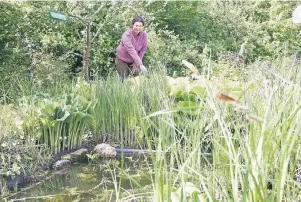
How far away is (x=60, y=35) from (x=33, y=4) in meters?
0.64

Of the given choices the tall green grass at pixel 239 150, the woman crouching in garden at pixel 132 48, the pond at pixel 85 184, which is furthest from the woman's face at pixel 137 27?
the tall green grass at pixel 239 150

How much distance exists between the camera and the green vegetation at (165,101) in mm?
1299

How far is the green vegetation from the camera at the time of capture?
4.26 ft

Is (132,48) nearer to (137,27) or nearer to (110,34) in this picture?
(137,27)

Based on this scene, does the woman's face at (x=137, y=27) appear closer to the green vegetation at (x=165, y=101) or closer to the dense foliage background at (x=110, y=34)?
the dense foliage background at (x=110, y=34)

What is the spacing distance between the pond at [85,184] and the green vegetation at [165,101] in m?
0.03

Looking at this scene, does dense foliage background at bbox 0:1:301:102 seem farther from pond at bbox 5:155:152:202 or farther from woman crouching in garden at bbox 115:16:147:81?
pond at bbox 5:155:152:202

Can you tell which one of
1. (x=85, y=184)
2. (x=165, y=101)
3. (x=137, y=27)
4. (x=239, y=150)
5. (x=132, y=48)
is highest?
(x=137, y=27)

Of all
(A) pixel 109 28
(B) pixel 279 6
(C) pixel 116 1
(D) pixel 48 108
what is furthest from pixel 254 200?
(B) pixel 279 6

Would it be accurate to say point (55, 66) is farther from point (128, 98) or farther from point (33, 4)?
point (128, 98)

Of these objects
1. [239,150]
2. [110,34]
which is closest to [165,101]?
[239,150]

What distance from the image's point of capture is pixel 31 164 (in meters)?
2.82

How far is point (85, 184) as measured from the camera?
2.72 metres

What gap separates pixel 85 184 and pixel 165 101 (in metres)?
1.36
